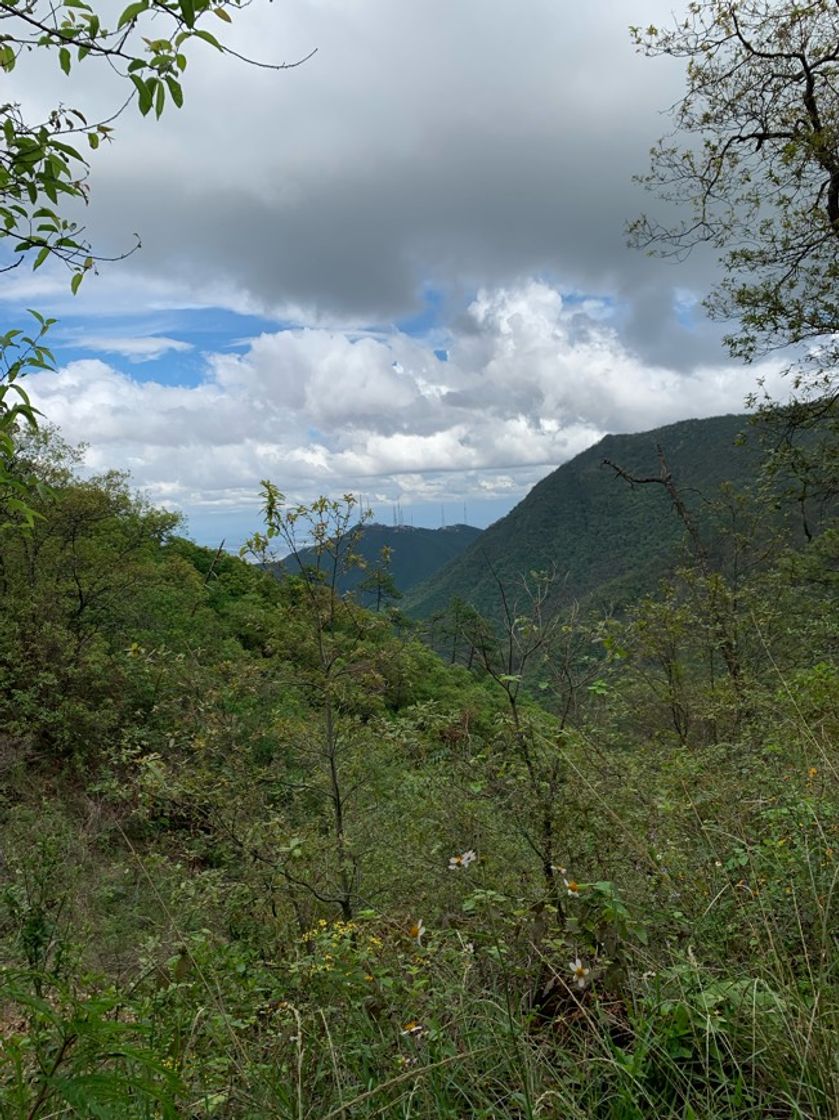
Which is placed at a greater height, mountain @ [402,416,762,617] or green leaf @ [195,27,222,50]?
mountain @ [402,416,762,617]

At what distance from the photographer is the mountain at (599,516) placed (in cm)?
8169

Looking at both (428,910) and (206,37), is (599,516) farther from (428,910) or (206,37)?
(206,37)

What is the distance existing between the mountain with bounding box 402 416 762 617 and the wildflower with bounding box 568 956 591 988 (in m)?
60.4

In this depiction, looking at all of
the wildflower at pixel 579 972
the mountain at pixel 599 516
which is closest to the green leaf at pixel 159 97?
the wildflower at pixel 579 972

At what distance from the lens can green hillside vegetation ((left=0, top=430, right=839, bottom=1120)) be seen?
1.53 metres

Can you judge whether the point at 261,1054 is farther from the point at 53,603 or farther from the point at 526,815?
the point at 53,603

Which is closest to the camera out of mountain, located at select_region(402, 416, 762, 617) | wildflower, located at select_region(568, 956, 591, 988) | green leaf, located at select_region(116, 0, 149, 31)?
green leaf, located at select_region(116, 0, 149, 31)

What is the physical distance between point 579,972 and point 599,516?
365ft

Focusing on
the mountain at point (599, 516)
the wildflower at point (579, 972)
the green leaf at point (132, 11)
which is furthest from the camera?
the mountain at point (599, 516)

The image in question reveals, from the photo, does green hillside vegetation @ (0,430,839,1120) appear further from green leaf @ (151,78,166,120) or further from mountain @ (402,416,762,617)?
mountain @ (402,416,762,617)

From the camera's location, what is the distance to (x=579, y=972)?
1.81m

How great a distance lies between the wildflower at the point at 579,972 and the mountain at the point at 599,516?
60426 mm

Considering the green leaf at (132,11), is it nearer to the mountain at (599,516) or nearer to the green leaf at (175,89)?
the green leaf at (175,89)

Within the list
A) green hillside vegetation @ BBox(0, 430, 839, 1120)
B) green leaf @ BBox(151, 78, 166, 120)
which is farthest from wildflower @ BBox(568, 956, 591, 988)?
green leaf @ BBox(151, 78, 166, 120)
